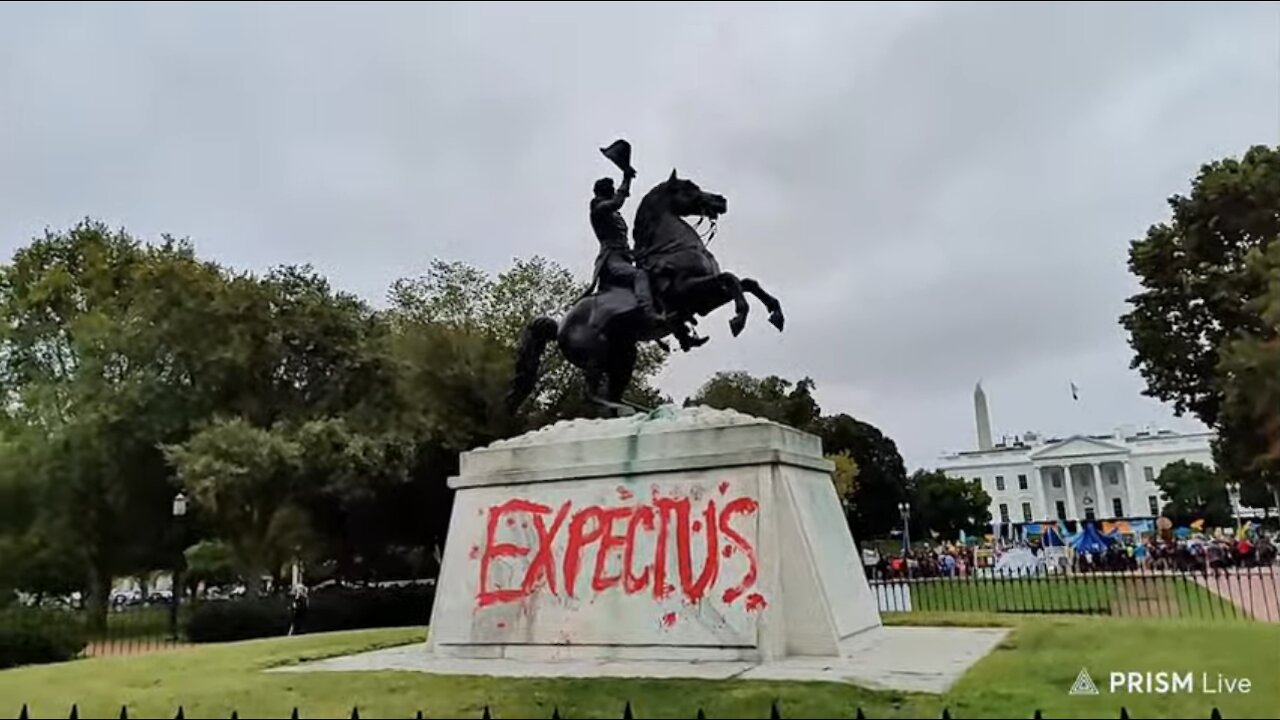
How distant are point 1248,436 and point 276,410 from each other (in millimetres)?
27367

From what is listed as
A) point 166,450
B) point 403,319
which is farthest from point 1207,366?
point 166,450

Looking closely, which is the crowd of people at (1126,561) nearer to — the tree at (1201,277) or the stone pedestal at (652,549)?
the tree at (1201,277)

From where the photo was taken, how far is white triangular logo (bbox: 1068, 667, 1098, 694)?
24.8 feet

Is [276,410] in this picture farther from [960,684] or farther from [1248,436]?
[1248,436]

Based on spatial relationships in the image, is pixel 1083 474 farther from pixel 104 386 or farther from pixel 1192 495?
pixel 104 386

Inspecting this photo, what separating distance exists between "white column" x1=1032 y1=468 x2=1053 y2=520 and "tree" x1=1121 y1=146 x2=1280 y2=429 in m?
88.5

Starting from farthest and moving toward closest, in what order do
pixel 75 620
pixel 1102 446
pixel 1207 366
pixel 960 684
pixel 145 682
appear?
pixel 1102 446 → pixel 1207 366 → pixel 75 620 → pixel 145 682 → pixel 960 684

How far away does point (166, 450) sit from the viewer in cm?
2538

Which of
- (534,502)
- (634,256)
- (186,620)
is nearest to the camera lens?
(534,502)

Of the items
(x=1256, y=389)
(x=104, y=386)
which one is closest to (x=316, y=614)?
(x=104, y=386)

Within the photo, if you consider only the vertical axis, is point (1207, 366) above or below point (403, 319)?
below

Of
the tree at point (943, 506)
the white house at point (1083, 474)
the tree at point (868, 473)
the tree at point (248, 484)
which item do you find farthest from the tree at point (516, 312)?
the white house at point (1083, 474)

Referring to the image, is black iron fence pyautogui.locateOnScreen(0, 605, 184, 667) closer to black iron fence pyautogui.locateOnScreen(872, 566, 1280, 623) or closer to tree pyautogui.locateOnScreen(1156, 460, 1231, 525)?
black iron fence pyautogui.locateOnScreen(872, 566, 1280, 623)

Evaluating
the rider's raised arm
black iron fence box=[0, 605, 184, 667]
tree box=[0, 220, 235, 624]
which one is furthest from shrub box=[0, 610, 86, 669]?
the rider's raised arm
